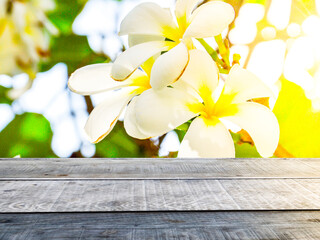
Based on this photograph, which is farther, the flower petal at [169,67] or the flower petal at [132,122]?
the flower petal at [132,122]

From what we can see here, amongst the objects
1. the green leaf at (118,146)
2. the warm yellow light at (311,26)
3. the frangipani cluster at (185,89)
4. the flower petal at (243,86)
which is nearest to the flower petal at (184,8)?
the frangipani cluster at (185,89)

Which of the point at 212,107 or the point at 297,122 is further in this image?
the point at 297,122

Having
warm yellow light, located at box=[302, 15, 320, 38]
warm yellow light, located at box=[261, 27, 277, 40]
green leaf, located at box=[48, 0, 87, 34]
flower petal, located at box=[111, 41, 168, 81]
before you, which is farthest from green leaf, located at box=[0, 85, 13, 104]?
warm yellow light, located at box=[302, 15, 320, 38]

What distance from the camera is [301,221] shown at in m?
0.42

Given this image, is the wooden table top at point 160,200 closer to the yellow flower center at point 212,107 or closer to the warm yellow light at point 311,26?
the yellow flower center at point 212,107

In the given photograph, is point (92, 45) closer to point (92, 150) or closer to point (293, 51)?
point (92, 150)

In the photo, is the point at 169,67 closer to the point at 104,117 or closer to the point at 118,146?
the point at 104,117

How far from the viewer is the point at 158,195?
50 cm

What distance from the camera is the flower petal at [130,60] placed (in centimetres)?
50

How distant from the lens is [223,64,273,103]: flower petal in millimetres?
558

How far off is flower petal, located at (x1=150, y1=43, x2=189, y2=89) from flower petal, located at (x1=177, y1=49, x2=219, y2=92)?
2.5 inches

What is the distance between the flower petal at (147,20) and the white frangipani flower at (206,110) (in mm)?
71

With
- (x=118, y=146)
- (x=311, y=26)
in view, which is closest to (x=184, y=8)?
(x=118, y=146)

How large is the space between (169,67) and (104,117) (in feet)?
0.55
